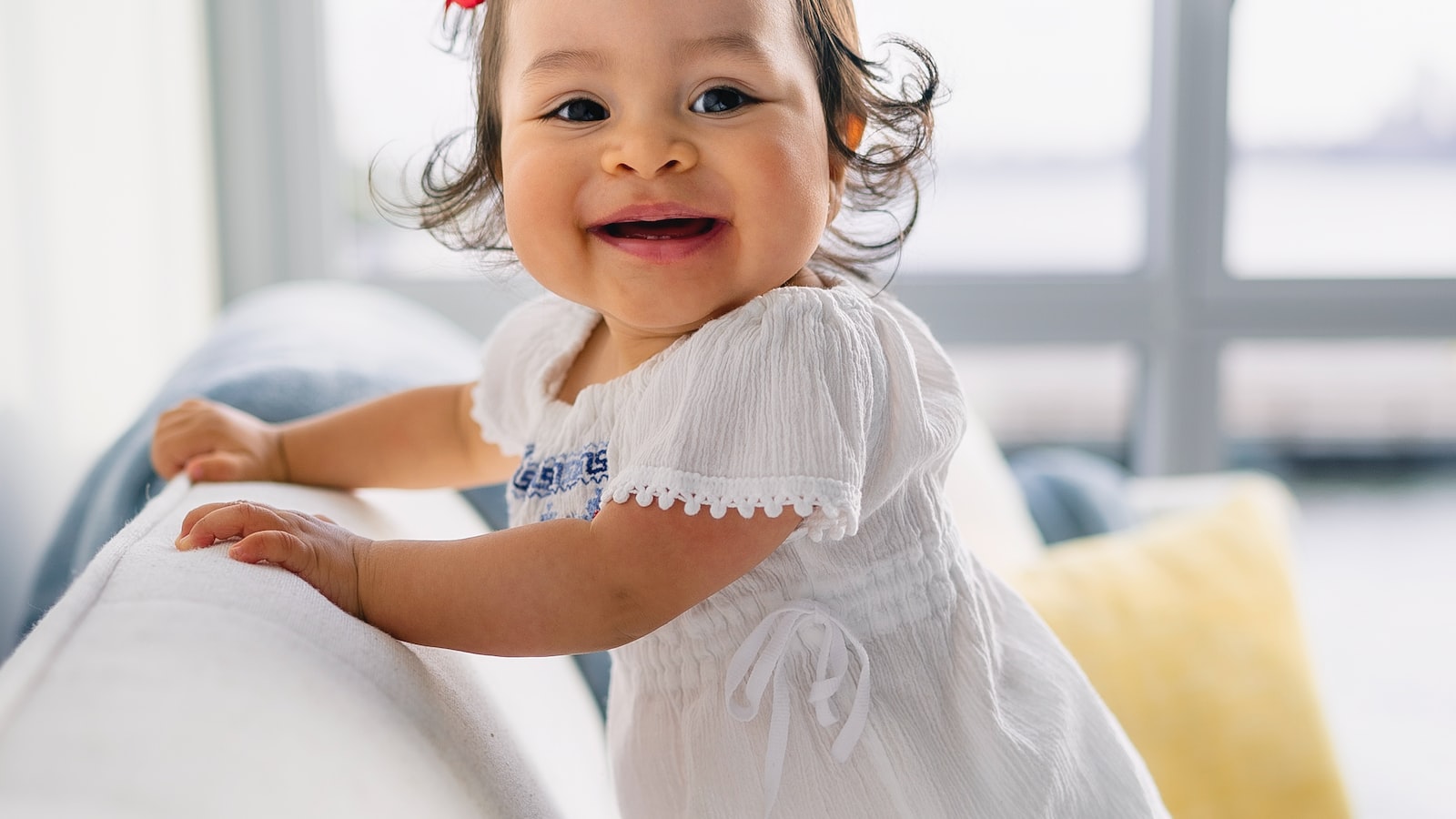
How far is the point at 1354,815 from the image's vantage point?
1302 millimetres

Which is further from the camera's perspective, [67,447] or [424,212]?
[67,447]

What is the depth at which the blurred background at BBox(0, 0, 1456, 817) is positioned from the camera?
74.7 inches

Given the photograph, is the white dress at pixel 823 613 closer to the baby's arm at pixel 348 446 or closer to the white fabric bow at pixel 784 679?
the white fabric bow at pixel 784 679

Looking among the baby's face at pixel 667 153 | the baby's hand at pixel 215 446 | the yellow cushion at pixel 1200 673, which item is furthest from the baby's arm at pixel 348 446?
the yellow cushion at pixel 1200 673

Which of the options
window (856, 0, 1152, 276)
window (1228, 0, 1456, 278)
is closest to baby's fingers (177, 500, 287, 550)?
window (856, 0, 1152, 276)

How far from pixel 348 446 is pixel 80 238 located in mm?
530

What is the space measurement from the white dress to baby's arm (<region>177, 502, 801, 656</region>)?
20 millimetres

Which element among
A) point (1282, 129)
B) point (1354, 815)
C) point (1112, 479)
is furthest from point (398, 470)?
point (1282, 129)

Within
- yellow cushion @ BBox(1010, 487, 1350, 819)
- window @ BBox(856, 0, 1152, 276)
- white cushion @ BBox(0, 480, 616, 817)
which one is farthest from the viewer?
window @ BBox(856, 0, 1152, 276)

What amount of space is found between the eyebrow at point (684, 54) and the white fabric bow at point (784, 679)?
0.32 metres

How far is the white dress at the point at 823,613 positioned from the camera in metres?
0.64

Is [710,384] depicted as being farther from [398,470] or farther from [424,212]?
[424,212]

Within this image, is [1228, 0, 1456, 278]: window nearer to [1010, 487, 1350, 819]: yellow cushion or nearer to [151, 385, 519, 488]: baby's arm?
[1010, 487, 1350, 819]: yellow cushion

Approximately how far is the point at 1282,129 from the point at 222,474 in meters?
1.86
